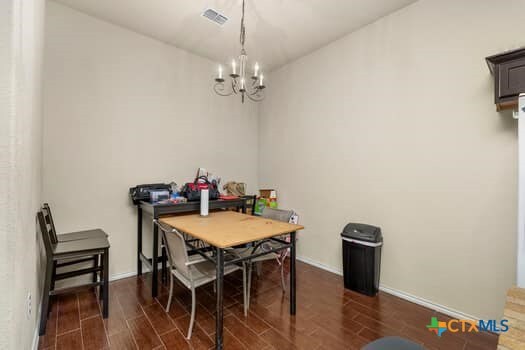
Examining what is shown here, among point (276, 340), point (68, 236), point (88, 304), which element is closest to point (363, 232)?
point (276, 340)

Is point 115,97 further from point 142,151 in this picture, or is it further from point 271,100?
point 271,100

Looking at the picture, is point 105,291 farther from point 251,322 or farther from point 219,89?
point 219,89

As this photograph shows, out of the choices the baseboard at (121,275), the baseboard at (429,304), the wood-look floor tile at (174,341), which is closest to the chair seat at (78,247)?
the baseboard at (121,275)

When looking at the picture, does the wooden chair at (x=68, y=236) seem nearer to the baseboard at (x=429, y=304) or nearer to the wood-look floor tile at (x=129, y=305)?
the wood-look floor tile at (x=129, y=305)

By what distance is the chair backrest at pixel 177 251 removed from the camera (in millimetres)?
1854

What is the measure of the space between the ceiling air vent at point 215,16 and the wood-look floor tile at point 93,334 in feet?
11.1

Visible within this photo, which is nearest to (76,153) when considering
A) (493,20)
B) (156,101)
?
(156,101)

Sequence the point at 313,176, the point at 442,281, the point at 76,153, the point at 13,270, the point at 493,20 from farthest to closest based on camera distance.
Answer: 1. the point at 313,176
2. the point at 76,153
3. the point at 442,281
4. the point at 493,20
5. the point at 13,270

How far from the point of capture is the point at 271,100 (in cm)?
436

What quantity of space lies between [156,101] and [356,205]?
3.06 m

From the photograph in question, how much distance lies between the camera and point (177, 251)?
6.47ft

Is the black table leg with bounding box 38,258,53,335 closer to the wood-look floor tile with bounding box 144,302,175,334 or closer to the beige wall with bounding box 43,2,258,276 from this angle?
the wood-look floor tile with bounding box 144,302,175,334

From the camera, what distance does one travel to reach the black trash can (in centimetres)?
263

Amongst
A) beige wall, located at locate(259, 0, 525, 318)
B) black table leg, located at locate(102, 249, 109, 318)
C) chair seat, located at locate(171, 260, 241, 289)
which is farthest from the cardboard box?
black table leg, located at locate(102, 249, 109, 318)
